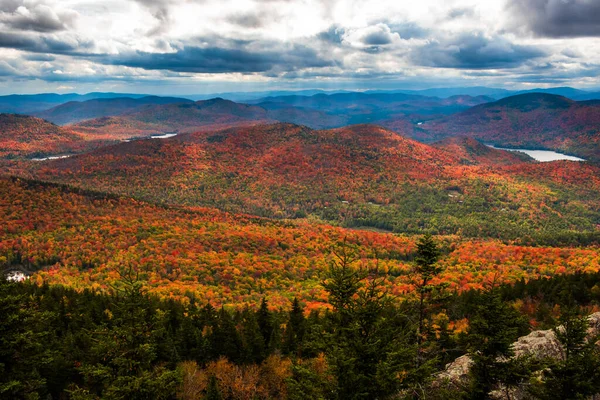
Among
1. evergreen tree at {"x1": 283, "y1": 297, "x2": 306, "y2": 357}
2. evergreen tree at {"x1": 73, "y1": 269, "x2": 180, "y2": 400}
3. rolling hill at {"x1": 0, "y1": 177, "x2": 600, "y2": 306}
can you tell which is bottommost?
rolling hill at {"x1": 0, "y1": 177, "x2": 600, "y2": 306}

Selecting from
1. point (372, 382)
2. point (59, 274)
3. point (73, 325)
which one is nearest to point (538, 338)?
point (372, 382)

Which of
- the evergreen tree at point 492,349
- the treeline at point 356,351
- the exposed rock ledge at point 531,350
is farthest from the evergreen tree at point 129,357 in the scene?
the exposed rock ledge at point 531,350

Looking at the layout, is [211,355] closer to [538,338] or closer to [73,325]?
[73,325]

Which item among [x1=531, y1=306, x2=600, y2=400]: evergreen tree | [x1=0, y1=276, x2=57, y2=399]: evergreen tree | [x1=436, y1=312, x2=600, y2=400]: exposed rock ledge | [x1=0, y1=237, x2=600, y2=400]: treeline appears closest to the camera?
[x1=0, y1=237, x2=600, y2=400]: treeline

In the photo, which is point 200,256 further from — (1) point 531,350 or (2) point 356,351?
(2) point 356,351

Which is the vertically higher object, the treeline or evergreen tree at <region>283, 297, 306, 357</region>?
the treeline

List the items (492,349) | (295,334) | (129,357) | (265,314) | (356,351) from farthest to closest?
1. (265,314)
2. (295,334)
3. (492,349)
4. (129,357)
5. (356,351)

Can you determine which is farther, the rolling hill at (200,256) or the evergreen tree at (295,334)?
the rolling hill at (200,256)

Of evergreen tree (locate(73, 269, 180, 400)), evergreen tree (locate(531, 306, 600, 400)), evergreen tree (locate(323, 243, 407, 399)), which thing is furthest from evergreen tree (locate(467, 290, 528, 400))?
evergreen tree (locate(73, 269, 180, 400))

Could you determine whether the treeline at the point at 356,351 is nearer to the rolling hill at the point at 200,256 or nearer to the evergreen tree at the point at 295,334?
the evergreen tree at the point at 295,334

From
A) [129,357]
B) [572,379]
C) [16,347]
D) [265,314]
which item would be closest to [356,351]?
[129,357]

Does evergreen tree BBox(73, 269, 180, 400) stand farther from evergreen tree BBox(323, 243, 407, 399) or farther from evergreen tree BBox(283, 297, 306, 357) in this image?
evergreen tree BBox(283, 297, 306, 357)
